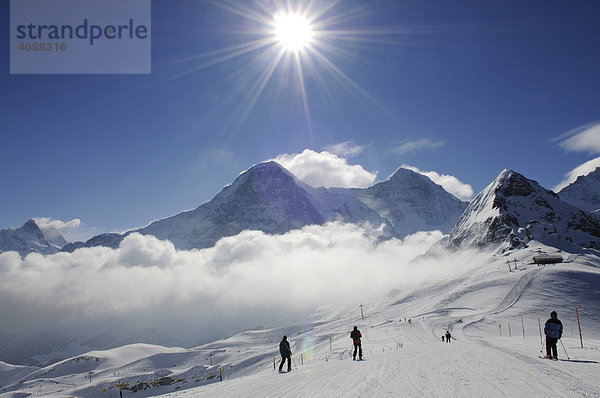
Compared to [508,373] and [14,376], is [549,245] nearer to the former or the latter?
[508,373]

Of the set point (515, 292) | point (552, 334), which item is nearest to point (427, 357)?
point (552, 334)

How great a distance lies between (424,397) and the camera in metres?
9.30

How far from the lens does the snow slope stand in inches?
439

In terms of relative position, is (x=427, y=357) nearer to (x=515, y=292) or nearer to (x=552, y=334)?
(x=552, y=334)

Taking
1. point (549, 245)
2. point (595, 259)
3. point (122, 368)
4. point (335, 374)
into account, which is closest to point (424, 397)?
point (335, 374)

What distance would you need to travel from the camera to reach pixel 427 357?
17.6 metres

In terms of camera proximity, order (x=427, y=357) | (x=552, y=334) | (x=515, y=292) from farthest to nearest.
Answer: (x=515, y=292)
(x=427, y=357)
(x=552, y=334)

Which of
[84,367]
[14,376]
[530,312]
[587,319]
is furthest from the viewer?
[14,376]

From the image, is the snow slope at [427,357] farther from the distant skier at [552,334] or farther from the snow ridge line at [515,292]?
the distant skier at [552,334]

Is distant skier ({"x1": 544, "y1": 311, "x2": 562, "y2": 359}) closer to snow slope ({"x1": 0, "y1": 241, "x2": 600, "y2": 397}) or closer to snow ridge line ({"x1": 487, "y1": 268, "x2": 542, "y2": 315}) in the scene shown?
snow slope ({"x1": 0, "y1": 241, "x2": 600, "y2": 397})

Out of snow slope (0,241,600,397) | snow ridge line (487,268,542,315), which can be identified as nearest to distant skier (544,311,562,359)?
snow slope (0,241,600,397)

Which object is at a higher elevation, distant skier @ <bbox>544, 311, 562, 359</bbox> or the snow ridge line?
distant skier @ <bbox>544, 311, 562, 359</bbox>

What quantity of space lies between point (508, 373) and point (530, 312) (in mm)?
73692

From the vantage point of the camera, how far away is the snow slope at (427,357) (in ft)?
36.6
